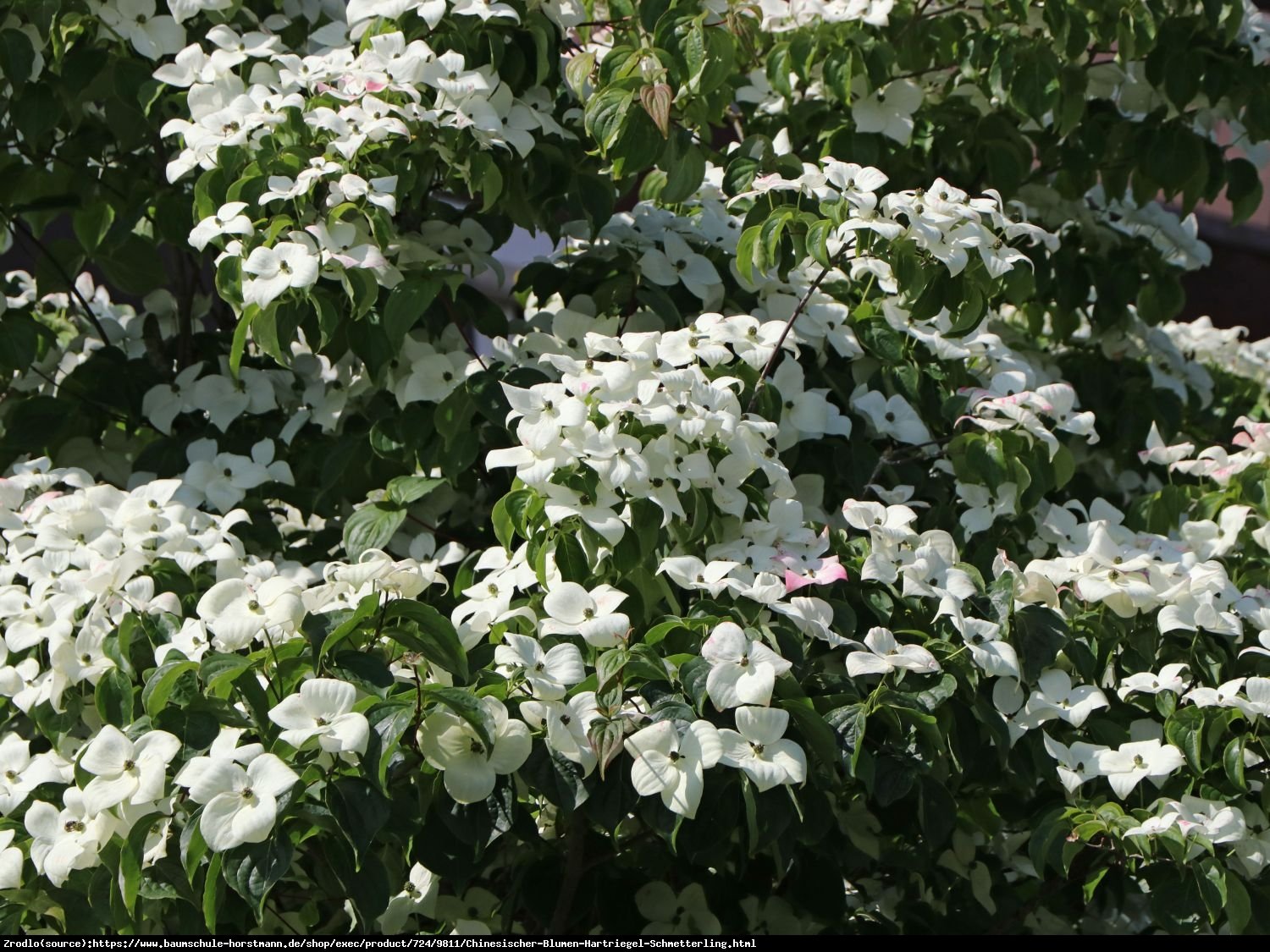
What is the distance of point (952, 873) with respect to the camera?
202cm

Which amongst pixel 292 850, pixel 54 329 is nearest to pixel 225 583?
pixel 292 850

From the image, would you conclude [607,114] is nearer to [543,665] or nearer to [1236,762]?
[543,665]

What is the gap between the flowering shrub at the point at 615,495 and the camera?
1.42m

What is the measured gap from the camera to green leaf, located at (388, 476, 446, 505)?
75.9 inches

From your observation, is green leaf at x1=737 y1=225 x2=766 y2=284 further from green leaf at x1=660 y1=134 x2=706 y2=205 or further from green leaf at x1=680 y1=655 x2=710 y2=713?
green leaf at x1=680 y1=655 x2=710 y2=713

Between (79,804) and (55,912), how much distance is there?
0.19 m

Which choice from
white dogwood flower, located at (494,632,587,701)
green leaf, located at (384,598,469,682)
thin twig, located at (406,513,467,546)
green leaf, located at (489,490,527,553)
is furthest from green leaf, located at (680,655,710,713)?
thin twig, located at (406,513,467,546)

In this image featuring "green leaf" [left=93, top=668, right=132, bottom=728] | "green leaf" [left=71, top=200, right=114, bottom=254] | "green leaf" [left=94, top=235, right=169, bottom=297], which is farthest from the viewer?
"green leaf" [left=94, top=235, right=169, bottom=297]

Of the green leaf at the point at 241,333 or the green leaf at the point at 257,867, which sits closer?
the green leaf at the point at 257,867

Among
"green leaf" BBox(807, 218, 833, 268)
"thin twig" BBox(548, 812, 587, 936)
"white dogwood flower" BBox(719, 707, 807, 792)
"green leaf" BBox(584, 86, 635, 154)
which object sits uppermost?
"green leaf" BBox(584, 86, 635, 154)

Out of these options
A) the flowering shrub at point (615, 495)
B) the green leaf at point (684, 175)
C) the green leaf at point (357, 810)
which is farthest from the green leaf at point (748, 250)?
the green leaf at point (357, 810)

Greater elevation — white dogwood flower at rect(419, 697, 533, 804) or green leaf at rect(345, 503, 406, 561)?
white dogwood flower at rect(419, 697, 533, 804)

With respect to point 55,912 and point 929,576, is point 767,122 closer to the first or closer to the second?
point 929,576

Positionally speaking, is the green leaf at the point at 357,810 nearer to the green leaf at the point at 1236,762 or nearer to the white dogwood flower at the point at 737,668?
the white dogwood flower at the point at 737,668
